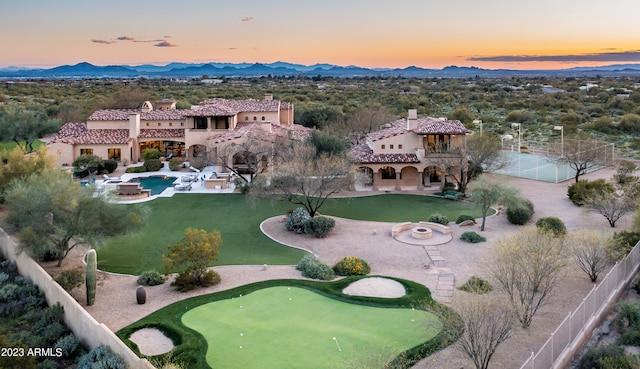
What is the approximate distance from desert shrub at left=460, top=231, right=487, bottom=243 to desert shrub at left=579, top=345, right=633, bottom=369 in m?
12.3

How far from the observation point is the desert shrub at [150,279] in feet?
76.1

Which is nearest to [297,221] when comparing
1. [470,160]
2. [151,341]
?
[151,341]

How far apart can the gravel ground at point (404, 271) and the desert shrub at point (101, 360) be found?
2781mm

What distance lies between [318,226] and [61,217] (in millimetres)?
12433

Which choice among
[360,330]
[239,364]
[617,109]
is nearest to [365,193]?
[360,330]

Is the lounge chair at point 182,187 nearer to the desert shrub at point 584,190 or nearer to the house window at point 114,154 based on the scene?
the house window at point 114,154

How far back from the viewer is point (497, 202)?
31.2 meters

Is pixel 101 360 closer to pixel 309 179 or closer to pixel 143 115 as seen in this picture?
pixel 309 179

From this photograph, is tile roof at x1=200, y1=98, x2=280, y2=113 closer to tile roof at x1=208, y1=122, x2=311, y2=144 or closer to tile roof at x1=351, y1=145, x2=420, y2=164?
tile roof at x1=208, y1=122, x2=311, y2=144

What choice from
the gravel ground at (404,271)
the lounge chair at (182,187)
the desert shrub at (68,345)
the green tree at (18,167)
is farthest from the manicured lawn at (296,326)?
the lounge chair at (182,187)

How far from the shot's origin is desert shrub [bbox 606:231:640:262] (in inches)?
858

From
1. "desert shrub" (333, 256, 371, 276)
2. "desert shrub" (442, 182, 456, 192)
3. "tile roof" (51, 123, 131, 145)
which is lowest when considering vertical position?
"desert shrub" (333, 256, 371, 276)

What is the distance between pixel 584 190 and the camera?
35.8m

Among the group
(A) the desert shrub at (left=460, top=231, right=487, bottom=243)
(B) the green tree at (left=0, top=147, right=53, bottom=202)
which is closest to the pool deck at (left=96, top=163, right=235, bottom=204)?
(B) the green tree at (left=0, top=147, right=53, bottom=202)
